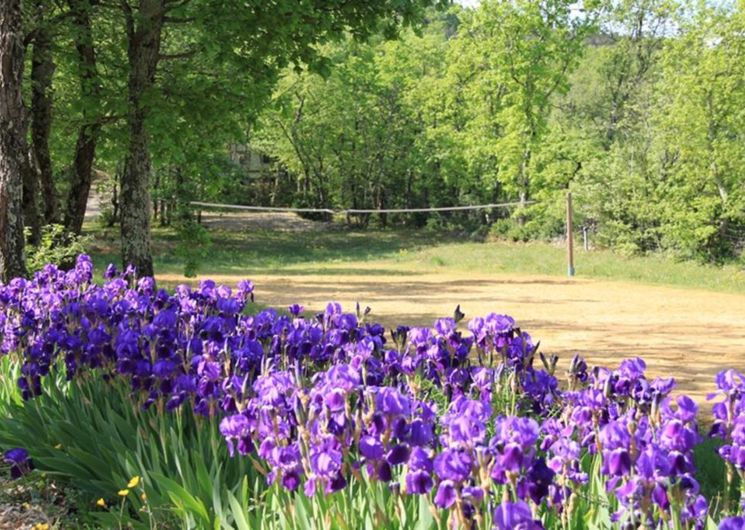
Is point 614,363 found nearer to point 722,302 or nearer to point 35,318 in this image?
point 35,318

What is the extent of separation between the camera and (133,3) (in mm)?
11797

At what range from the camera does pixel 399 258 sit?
1074 inches

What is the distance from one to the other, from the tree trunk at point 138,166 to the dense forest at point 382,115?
0.07 ft

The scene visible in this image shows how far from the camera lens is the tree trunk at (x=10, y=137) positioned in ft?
22.3

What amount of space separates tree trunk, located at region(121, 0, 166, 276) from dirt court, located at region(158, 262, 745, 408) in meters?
3.51

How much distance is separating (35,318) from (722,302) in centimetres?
1267

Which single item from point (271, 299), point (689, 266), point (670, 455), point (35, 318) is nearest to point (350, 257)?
point (689, 266)

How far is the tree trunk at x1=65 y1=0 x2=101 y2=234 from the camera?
33.6 feet

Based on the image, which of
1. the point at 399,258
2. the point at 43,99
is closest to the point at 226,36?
the point at 43,99

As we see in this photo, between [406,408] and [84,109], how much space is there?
30.9ft

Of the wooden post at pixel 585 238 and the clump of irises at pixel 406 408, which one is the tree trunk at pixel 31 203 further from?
the wooden post at pixel 585 238

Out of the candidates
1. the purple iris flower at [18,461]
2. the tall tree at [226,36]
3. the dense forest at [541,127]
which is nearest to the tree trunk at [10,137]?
the tall tree at [226,36]

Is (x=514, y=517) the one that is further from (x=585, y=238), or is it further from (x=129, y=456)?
(x=585, y=238)

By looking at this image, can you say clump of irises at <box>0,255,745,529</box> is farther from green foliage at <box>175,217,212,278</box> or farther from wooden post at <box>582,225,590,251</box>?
wooden post at <box>582,225,590,251</box>
